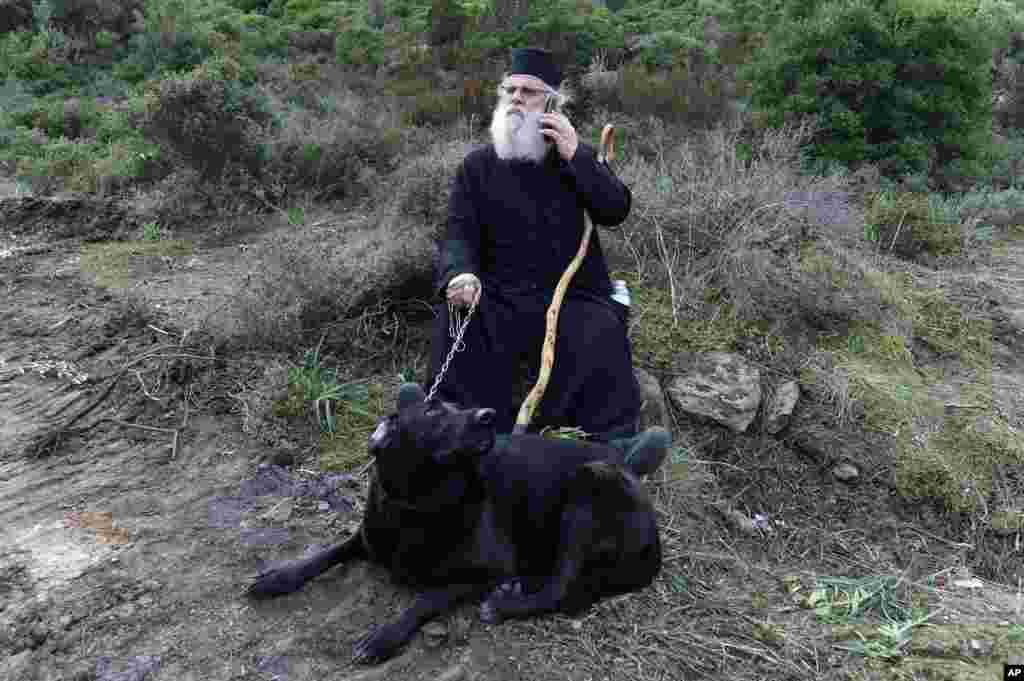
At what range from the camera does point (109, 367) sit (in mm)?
4199

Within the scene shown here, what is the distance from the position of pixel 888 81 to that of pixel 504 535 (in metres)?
6.30

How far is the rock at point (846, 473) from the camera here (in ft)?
14.2

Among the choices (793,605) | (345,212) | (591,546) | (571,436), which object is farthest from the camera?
(345,212)

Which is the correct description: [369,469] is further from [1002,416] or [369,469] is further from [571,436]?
[1002,416]

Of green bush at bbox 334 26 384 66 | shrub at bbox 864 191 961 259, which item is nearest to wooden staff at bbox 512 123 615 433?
shrub at bbox 864 191 961 259

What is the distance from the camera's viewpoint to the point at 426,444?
2334 mm

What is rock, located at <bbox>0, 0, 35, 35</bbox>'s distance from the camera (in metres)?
11.8

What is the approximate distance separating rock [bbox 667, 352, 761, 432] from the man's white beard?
5.22 feet

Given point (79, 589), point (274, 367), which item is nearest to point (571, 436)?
point (274, 367)

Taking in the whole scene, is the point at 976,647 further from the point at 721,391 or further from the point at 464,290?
the point at 464,290

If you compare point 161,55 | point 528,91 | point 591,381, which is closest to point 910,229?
point 528,91

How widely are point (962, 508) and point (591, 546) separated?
2.61 metres

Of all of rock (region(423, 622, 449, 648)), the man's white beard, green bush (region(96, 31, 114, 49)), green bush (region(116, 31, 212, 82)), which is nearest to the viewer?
rock (region(423, 622, 449, 648))

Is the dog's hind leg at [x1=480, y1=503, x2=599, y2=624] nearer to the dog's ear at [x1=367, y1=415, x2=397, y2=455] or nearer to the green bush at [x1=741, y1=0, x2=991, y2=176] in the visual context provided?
the dog's ear at [x1=367, y1=415, x2=397, y2=455]
